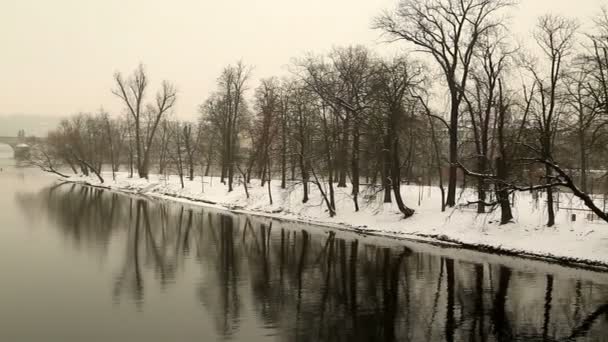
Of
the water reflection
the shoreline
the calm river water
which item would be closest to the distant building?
the shoreline

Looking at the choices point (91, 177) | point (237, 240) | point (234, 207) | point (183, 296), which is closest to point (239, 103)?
point (234, 207)

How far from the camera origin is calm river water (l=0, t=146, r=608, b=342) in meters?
15.4

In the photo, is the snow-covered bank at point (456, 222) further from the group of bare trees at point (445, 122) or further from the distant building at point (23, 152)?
the distant building at point (23, 152)

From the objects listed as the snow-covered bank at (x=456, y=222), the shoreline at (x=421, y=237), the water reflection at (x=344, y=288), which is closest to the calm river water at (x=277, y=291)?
the water reflection at (x=344, y=288)

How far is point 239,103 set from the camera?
65.6 metres

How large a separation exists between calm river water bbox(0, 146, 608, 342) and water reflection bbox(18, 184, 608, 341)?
0.06 metres

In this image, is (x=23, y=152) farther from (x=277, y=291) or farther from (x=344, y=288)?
(x=344, y=288)

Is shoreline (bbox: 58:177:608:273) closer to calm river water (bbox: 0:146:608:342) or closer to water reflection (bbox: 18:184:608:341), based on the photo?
calm river water (bbox: 0:146:608:342)

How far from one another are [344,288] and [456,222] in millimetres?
14886

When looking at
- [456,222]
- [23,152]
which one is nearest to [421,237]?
[456,222]

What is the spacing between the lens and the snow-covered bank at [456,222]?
2677 centimetres

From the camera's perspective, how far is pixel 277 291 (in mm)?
19812

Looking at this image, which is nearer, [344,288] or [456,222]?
[344,288]

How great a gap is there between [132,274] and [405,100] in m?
22.6
